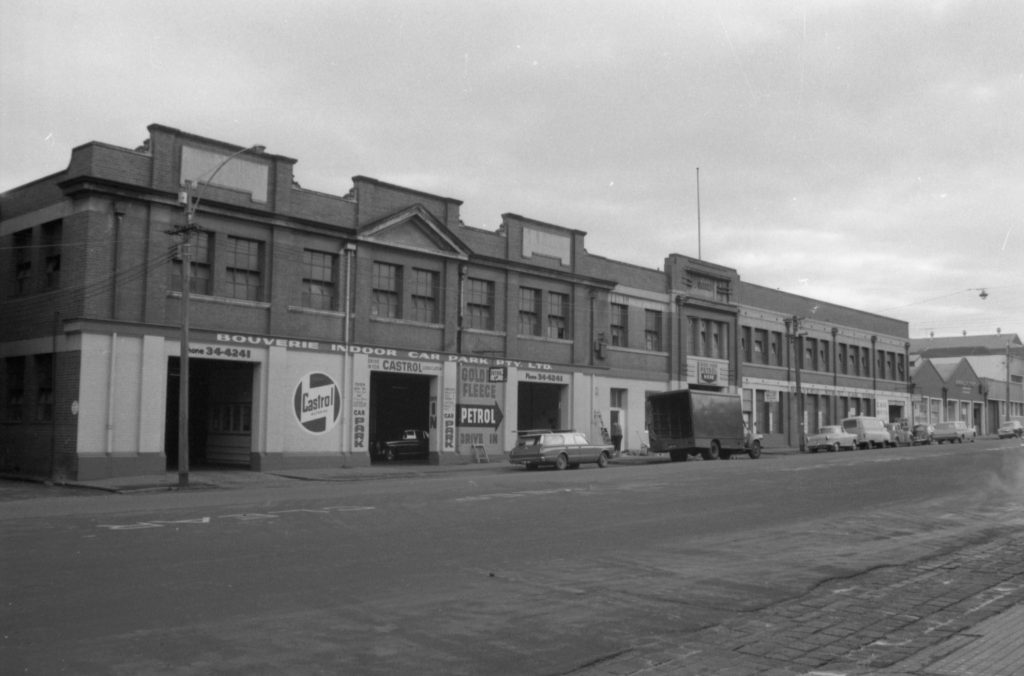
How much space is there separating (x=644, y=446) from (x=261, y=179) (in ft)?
75.2

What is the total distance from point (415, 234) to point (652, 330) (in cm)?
1655

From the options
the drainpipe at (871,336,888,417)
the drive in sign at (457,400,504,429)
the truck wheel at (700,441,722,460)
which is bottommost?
the truck wheel at (700,441,722,460)

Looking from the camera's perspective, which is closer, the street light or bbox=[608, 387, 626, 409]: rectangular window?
the street light

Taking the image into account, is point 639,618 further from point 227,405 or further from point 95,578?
point 227,405

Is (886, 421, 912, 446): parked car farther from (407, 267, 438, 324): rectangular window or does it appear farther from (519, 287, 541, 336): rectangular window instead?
(407, 267, 438, 324): rectangular window

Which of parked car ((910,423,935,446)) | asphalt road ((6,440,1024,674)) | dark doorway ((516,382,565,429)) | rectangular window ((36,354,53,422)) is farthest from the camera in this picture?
parked car ((910,423,935,446))

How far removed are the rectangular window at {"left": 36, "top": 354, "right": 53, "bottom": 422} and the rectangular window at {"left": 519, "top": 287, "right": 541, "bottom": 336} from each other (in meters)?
18.4

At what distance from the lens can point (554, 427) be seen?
1642 inches

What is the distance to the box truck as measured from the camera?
3872 cm

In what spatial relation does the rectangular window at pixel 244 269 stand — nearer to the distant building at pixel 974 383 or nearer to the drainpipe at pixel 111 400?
the drainpipe at pixel 111 400

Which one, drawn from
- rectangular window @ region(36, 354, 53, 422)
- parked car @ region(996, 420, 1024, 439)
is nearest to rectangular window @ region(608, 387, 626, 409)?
rectangular window @ region(36, 354, 53, 422)

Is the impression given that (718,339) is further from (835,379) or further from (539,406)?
(835,379)

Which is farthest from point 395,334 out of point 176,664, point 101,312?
point 176,664

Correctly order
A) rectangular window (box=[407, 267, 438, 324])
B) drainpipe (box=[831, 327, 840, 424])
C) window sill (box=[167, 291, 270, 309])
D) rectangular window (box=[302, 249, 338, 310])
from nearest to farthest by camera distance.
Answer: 1. window sill (box=[167, 291, 270, 309])
2. rectangular window (box=[302, 249, 338, 310])
3. rectangular window (box=[407, 267, 438, 324])
4. drainpipe (box=[831, 327, 840, 424])
